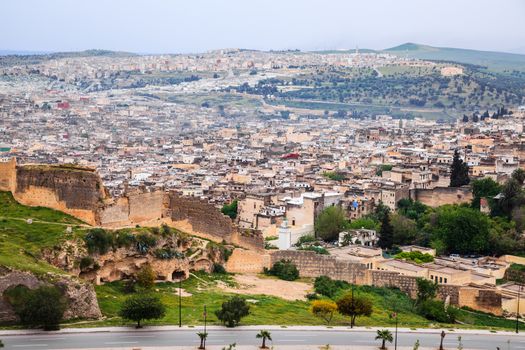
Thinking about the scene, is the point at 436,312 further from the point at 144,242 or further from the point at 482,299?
the point at 144,242

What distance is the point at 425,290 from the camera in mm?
30094

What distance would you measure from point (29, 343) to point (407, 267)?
54.0 ft

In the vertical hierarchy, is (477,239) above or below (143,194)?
below

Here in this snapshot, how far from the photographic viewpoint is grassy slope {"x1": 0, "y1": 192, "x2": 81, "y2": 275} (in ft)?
74.1

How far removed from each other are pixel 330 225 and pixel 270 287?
36.2 feet

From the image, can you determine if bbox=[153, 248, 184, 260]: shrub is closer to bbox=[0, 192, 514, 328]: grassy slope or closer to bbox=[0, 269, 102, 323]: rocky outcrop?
bbox=[0, 192, 514, 328]: grassy slope

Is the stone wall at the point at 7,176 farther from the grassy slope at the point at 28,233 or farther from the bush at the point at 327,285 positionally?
the bush at the point at 327,285

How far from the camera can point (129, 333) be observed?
21.3 metres

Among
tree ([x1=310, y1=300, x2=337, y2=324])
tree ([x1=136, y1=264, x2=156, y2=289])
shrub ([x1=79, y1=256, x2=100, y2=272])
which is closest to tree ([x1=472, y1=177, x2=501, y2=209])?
tree ([x1=310, y1=300, x2=337, y2=324])

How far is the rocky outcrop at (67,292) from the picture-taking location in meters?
21.2

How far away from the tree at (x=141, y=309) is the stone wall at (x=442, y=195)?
83.1 ft

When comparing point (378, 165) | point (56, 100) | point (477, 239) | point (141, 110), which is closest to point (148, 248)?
point (477, 239)

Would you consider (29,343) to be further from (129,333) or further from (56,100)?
(56,100)

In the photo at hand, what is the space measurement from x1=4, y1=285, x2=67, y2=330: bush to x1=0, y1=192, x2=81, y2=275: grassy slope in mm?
870
